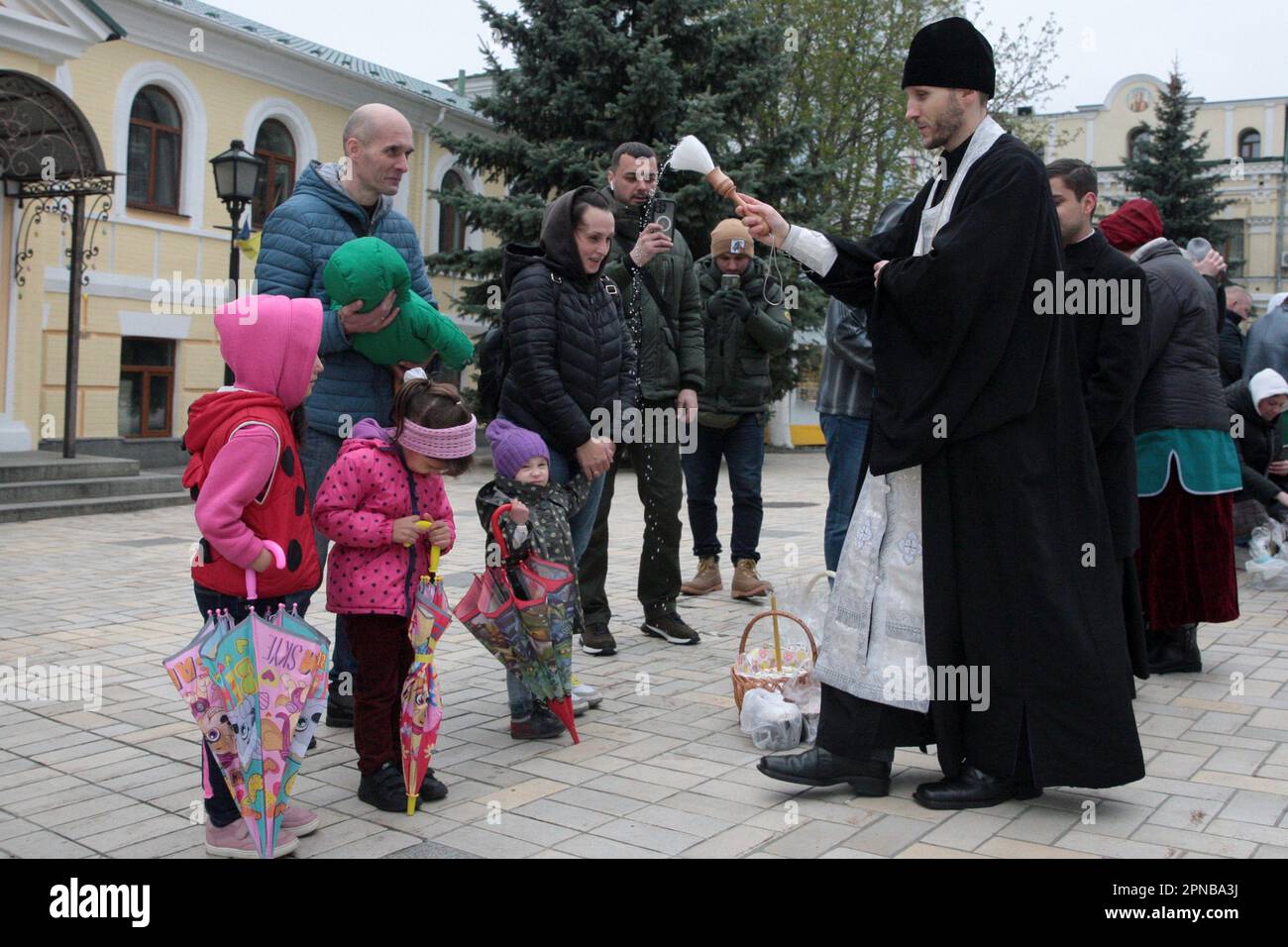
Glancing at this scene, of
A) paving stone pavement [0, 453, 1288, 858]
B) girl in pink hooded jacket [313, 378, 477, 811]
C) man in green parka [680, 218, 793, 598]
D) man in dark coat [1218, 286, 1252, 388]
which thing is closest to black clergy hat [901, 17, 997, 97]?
girl in pink hooded jacket [313, 378, 477, 811]

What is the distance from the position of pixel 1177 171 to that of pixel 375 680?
39430mm

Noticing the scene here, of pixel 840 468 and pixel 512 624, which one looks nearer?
pixel 512 624

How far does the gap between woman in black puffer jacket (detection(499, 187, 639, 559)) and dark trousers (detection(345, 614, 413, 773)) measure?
1254 mm

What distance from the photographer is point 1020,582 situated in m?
3.73

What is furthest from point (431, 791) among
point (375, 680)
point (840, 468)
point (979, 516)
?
point (840, 468)

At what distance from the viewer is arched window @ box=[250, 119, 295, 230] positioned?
20484mm

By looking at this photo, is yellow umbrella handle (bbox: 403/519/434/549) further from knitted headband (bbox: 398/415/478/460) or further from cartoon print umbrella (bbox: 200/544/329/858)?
cartoon print umbrella (bbox: 200/544/329/858)

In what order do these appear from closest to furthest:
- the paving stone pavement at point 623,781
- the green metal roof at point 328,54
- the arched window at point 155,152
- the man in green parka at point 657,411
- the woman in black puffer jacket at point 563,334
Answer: the paving stone pavement at point 623,781, the woman in black puffer jacket at point 563,334, the man in green parka at point 657,411, the arched window at point 155,152, the green metal roof at point 328,54

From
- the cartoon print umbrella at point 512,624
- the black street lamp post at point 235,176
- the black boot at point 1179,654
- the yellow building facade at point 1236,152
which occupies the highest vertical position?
the yellow building facade at point 1236,152

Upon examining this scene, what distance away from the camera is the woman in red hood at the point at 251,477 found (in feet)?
10.4

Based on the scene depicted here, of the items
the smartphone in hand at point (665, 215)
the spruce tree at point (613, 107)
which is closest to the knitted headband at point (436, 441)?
the smartphone in hand at point (665, 215)

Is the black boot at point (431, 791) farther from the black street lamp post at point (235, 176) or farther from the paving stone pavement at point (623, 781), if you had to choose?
the black street lamp post at point (235, 176)

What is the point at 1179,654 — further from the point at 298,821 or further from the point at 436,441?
the point at 298,821

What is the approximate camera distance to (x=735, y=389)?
730 cm
